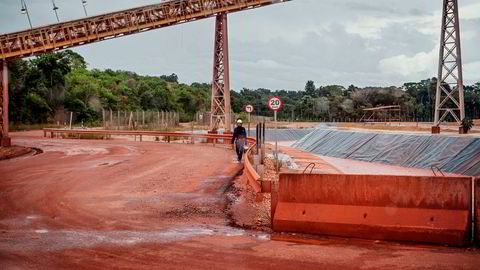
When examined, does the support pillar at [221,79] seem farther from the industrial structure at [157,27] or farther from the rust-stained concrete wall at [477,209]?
the rust-stained concrete wall at [477,209]

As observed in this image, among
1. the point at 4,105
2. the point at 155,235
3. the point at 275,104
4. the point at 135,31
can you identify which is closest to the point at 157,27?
the point at 135,31

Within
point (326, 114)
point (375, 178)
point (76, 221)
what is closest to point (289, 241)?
point (375, 178)

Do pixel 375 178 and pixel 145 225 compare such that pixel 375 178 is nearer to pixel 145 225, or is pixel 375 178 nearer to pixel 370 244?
pixel 370 244

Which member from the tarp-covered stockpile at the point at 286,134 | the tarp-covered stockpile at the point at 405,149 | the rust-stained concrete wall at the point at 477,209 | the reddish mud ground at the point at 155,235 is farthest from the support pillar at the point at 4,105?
the tarp-covered stockpile at the point at 286,134

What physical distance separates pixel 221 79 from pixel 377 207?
34052 millimetres

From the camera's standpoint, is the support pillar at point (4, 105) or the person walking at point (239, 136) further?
the support pillar at point (4, 105)

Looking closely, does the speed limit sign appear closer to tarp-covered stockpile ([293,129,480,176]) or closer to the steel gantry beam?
tarp-covered stockpile ([293,129,480,176])

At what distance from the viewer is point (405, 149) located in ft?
111

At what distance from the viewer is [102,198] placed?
13.6 m

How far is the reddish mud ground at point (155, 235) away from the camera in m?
7.53

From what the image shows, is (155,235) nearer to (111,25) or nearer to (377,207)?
(377,207)

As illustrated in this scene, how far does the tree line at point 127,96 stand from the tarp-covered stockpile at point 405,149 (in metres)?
35.2

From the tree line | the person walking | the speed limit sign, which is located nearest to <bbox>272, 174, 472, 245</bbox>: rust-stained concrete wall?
the speed limit sign

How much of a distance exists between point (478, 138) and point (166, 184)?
1837 centimetres
